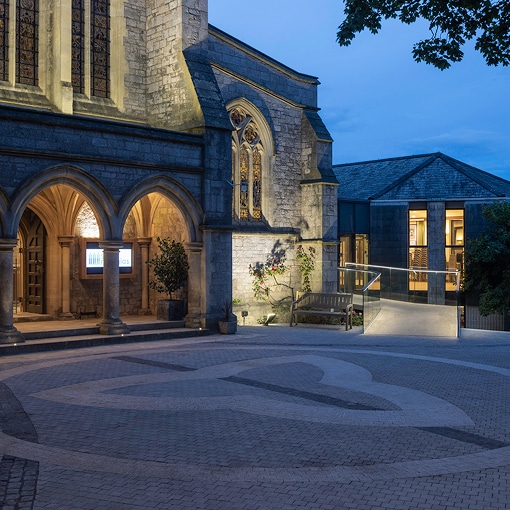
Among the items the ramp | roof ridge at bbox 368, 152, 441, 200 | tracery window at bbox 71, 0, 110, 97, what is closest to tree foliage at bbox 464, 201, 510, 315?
roof ridge at bbox 368, 152, 441, 200

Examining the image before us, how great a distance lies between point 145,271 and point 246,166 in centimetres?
501

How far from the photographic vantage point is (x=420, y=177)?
30578 mm

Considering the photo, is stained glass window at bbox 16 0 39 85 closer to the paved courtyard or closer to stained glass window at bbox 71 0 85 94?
stained glass window at bbox 71 0 85 94

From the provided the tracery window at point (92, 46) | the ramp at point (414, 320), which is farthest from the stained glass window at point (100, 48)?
the ramp at point (414, 320)

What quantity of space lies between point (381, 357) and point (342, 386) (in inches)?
135

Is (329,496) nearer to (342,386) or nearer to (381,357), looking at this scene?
(342,386)

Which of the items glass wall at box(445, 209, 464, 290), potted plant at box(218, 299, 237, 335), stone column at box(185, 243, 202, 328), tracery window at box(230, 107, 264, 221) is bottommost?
potted plant at box(218, 299, 237, 335)

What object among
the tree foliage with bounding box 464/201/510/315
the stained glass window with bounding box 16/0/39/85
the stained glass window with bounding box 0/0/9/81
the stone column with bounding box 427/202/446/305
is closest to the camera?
the stained glass window with bounding box 0/0/9/81

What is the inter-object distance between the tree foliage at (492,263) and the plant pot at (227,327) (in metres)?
11.4

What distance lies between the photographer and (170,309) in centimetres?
1838

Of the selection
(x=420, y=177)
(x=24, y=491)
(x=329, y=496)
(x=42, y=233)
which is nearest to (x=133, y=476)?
(x=24, y=491)

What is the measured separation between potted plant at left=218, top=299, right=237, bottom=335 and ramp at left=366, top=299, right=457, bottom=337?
3.72m

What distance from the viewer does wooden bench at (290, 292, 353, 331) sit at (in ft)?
65.3

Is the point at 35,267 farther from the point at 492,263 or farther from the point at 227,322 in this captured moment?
the point at 492,263
